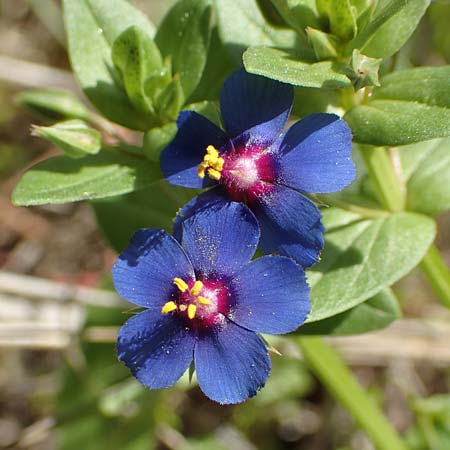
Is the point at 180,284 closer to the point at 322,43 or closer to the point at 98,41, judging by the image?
the point at 322,43

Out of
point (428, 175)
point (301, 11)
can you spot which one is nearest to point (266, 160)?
point (301, 11)

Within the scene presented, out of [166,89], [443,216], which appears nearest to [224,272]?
[166,89]

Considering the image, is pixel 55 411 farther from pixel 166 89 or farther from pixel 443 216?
pixel 443 216

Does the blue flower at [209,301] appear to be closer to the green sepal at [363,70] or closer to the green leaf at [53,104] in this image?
the green sepal at [363,70]

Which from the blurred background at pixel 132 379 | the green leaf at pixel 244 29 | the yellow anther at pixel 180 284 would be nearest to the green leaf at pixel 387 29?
the green leaf at pixel 244 29

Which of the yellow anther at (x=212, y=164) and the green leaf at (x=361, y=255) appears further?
the green leaf at (x=361, y=255)

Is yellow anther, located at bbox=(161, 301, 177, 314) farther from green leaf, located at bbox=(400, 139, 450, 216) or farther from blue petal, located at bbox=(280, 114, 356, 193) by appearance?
green leaf, located at bbox=(400, 139, 450, 216)

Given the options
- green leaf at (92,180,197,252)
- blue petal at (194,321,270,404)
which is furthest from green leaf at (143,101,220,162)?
green leaf at (92,180,197,252)
